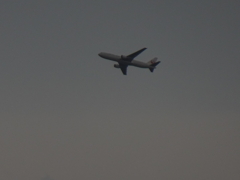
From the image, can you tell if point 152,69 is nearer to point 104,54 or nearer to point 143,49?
point 143,49

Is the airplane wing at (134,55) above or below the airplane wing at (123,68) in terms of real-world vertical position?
above

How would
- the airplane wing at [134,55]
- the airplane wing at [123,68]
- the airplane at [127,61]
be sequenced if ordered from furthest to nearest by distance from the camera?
the airplane wing at [123,68], the airplane at [127,61], the airplane wing at [134,55]

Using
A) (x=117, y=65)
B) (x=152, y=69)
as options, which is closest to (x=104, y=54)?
(x=117, y=65)

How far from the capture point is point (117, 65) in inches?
4688

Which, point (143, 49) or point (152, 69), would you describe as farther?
point (152, 69)

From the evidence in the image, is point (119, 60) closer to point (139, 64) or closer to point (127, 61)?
point (127, 61)

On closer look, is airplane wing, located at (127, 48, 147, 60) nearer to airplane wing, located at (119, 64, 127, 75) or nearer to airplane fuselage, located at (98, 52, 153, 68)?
airplane fuselage, located at (98, 52, 153, 68)

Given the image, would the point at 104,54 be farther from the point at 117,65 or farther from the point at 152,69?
the point at 152,69

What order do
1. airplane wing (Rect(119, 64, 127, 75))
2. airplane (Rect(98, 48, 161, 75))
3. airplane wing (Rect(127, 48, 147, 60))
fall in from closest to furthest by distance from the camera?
airplane wing (Rect(127, 48, 147, 60))
airplane (Rect(98, 48, 161, 75))
airplane wing (Rect(119, 64, 127, 75))

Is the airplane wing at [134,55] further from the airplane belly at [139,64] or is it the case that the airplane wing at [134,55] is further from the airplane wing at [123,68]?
the airplane wing at [123,68]


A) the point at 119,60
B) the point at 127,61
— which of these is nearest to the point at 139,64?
the point at 127,61

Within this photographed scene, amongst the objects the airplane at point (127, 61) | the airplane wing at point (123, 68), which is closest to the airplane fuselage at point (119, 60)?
the airplane at point (127, 61)

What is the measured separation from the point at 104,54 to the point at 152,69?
19.5 metres

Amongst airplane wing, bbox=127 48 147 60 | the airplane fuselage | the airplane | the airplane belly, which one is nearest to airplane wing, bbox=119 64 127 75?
the airplane
